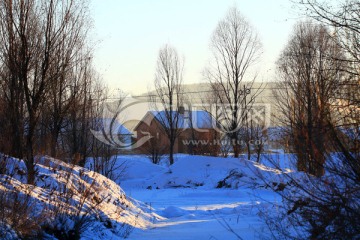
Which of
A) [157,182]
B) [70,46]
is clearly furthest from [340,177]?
[157,182]

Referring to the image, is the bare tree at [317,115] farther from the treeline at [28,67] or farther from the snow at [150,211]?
the treeline at [28,67]

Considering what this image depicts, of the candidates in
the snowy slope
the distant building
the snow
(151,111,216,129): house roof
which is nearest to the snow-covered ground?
the snow

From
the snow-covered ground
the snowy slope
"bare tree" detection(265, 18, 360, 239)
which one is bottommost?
the snow-covered ground

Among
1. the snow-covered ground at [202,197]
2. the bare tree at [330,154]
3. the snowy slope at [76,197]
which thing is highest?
the bare tree at [330,154]

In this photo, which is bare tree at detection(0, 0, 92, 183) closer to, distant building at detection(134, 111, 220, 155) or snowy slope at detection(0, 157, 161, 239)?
snowy slope at detection(0, 157, 161, 239)

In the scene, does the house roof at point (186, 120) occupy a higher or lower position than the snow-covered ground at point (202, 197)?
higher

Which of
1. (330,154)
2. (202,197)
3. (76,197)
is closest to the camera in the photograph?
(330,154)

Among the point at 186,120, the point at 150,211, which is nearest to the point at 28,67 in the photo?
the point at 150,211

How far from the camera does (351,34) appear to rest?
24.4 feet

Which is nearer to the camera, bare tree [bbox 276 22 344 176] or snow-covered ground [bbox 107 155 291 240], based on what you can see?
bare tree [bbox 276 22 344 176]

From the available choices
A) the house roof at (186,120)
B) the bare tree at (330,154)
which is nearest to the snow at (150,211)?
the bare tree at (330,154)

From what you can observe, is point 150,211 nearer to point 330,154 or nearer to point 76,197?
point 76,197

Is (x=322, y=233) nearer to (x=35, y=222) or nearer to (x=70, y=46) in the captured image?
(x=35, y=222)

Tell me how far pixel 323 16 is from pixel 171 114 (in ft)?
116
